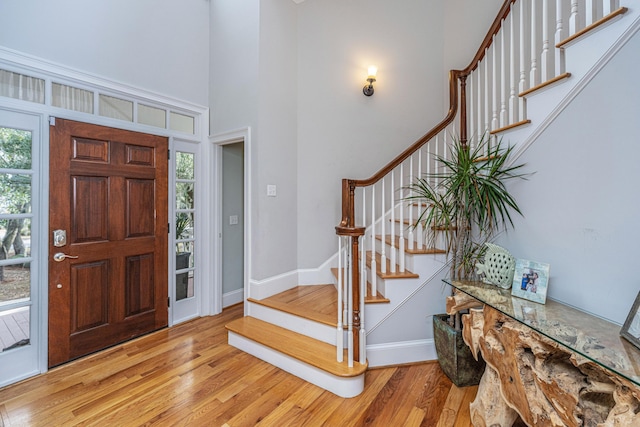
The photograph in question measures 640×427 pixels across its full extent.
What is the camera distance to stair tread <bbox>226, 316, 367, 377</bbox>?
1944 millimetres

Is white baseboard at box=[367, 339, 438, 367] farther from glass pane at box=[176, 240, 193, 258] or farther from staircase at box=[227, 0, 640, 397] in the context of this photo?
glass pane at box=[176, 240, 193, 258]

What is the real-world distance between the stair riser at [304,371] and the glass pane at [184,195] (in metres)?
1.50

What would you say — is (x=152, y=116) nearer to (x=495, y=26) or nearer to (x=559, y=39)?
(x=495, y=26)

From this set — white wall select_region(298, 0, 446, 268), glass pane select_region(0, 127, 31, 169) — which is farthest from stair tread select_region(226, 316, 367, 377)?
glass pane select_region(0, 127, 31, 169)

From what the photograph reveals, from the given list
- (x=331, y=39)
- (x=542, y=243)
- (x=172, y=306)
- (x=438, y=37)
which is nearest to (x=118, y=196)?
(x=172, y=306)

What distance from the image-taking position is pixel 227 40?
10.1 feet

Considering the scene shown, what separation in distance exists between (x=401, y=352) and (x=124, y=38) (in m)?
3.77

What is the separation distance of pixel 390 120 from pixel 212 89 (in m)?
2.15

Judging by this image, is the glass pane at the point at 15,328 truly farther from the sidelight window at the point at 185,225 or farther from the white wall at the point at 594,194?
the white wall at the point at 594,194

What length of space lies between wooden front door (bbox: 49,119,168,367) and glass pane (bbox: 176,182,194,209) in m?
0.16

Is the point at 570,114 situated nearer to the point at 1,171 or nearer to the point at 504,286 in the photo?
the point at 504,286

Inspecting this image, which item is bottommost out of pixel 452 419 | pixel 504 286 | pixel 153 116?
pixel 452 419

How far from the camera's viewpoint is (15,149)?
6.83 ft

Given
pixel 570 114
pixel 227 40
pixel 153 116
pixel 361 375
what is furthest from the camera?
pixel 227 40
